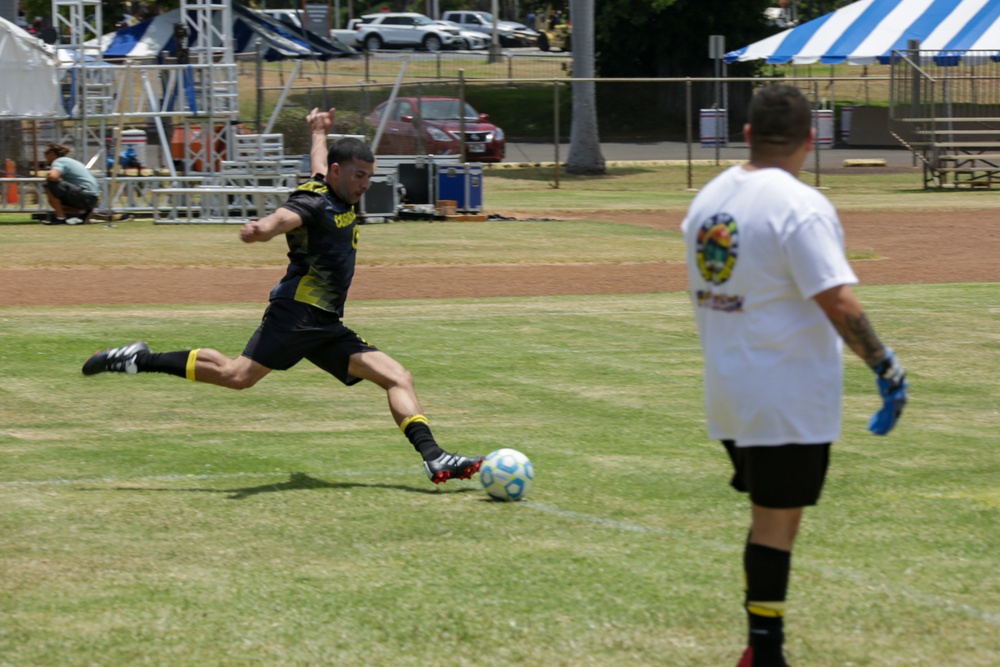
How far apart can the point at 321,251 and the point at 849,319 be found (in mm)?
3838

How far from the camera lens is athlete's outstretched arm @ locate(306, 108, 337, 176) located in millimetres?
7672

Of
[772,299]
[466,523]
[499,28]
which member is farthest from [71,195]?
[499,28]

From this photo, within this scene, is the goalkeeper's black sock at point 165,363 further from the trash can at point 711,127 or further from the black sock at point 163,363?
the trash can at point 711,127

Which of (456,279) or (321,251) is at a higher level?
(321,251)

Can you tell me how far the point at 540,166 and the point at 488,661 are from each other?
35.8m

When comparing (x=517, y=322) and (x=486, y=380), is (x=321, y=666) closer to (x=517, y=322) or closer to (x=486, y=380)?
(x=486, y=380)

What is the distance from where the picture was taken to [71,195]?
24438 mm

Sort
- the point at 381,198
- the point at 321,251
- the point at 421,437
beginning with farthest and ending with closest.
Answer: the point at 381,198
the point at 321,251
the point at 421,437

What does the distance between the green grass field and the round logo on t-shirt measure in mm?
1370

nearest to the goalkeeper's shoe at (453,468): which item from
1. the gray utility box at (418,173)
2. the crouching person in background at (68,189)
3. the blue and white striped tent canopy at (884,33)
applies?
the crouching person in background at (68,189)

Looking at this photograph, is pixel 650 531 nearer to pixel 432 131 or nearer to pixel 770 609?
pixel 770 609

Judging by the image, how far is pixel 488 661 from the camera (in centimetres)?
464

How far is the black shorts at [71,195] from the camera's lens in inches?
956

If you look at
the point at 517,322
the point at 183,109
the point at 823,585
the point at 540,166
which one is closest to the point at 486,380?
the point at 517,322
